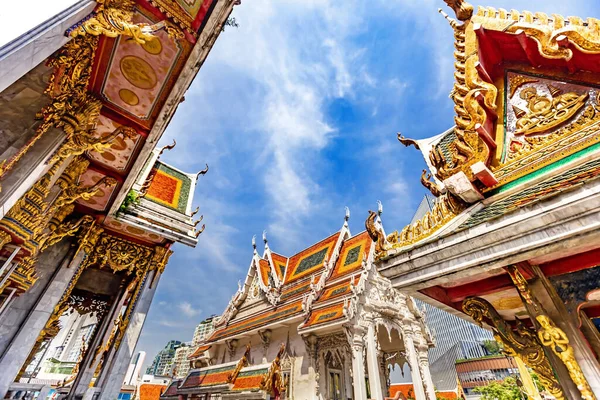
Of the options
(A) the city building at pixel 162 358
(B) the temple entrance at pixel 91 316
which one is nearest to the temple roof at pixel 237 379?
(B) the temple entrance at pixel 91 316

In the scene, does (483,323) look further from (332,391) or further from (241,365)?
(332,391)

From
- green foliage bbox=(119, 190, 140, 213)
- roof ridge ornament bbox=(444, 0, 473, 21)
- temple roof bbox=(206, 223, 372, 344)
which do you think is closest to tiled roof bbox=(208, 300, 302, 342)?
temple roof bbox=(206, 223, 372, 344)

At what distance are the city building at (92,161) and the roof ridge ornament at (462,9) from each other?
11.7ft

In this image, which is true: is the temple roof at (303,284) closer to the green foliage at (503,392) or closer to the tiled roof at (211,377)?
the tiled roof at (211,377)

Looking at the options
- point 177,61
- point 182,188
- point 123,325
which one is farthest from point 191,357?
point 177,61

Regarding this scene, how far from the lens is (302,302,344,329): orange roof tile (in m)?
10.9

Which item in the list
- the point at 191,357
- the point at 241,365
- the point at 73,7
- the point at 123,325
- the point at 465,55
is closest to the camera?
the point at 73,7

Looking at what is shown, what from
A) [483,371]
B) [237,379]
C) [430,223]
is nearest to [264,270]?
[237,379]

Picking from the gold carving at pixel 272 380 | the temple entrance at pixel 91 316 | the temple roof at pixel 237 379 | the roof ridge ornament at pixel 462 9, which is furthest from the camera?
the temple roof at pixel 237 379

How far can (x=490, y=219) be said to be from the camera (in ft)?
7.59

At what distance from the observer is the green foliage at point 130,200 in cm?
727

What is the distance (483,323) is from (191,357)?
67.3 ft

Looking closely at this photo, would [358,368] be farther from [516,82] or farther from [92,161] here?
[92,161]

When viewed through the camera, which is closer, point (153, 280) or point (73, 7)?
point (73, 7)
